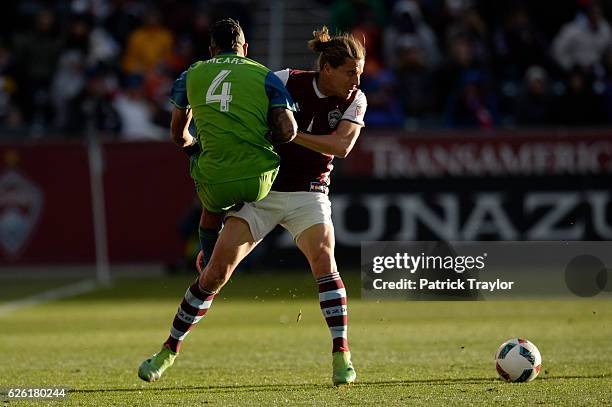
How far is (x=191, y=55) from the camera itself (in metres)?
21.8

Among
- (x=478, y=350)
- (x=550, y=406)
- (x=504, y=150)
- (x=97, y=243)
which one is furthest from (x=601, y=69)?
(x=550, y=406)

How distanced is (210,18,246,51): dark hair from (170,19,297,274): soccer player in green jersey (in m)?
0.09

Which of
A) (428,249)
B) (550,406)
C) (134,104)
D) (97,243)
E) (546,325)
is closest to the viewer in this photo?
(550,406)

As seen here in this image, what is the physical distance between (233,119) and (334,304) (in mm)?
1384

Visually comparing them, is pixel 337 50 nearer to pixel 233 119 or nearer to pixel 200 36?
pixel 233 119

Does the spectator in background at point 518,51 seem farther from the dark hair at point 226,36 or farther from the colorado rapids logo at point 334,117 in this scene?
the dark hair at point 226,36

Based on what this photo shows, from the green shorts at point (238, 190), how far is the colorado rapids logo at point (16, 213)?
36.8 ft

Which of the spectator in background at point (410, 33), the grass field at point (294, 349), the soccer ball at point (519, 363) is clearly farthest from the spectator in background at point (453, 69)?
the soccer ball at point (519, 363)

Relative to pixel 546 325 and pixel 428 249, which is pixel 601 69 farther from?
pixel 428 249

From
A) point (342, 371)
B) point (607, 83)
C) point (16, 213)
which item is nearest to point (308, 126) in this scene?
point (342, 371)

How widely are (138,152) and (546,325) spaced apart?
29.5 feet

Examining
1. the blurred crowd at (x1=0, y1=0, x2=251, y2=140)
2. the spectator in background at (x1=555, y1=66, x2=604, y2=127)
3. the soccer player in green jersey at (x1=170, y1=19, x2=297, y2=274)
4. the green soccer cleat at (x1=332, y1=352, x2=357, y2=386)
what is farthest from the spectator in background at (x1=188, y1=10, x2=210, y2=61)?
the green soccer cleat at (x1=332, y1=352, x2=357, y2=386)

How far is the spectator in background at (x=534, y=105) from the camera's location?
65.4 feet

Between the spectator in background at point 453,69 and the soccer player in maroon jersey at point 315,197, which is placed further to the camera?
the spectator in background at point 453,69
